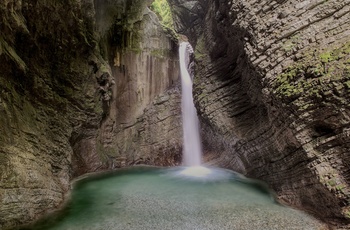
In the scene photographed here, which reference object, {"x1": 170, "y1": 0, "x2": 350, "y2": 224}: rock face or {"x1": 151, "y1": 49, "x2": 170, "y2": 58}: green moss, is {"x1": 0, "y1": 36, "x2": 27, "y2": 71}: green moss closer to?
{"x1": 170, "y1": 0, "x2": 350, "y2": 224}: rock face

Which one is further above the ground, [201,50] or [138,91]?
[201,50]

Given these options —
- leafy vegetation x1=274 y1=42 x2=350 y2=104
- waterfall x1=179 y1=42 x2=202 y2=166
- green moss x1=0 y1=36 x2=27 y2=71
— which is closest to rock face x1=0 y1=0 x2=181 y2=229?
green moss x1=0 y1=36 x2=27 y2=71

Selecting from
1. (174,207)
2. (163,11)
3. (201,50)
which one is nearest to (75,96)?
(174,207)

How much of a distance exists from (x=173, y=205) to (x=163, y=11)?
21440mm

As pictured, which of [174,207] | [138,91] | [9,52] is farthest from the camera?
[138,91]

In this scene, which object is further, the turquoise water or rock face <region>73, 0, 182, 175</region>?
rock face <region>73, 0, 182, 175</region>

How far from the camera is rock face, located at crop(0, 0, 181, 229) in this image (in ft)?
26.8

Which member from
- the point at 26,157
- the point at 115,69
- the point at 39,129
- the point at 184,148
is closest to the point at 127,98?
the point at 115,69

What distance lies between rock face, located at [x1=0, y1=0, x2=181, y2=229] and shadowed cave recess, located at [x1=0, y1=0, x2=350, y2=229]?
0.18ft

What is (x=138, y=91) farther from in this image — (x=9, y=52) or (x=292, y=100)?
(x=292, y=100)

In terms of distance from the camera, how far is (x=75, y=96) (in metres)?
13.1

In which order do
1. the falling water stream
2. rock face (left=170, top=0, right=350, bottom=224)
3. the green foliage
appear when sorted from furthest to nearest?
the green foliage → the falling water stream → rock face (left=170, top=0, right=350, bottom=224)

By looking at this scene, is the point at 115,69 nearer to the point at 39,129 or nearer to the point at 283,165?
the point at 39,129

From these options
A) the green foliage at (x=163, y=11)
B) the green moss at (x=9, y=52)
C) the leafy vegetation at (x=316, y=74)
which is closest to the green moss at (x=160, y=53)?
the green foliage at (x=163, y=11)
